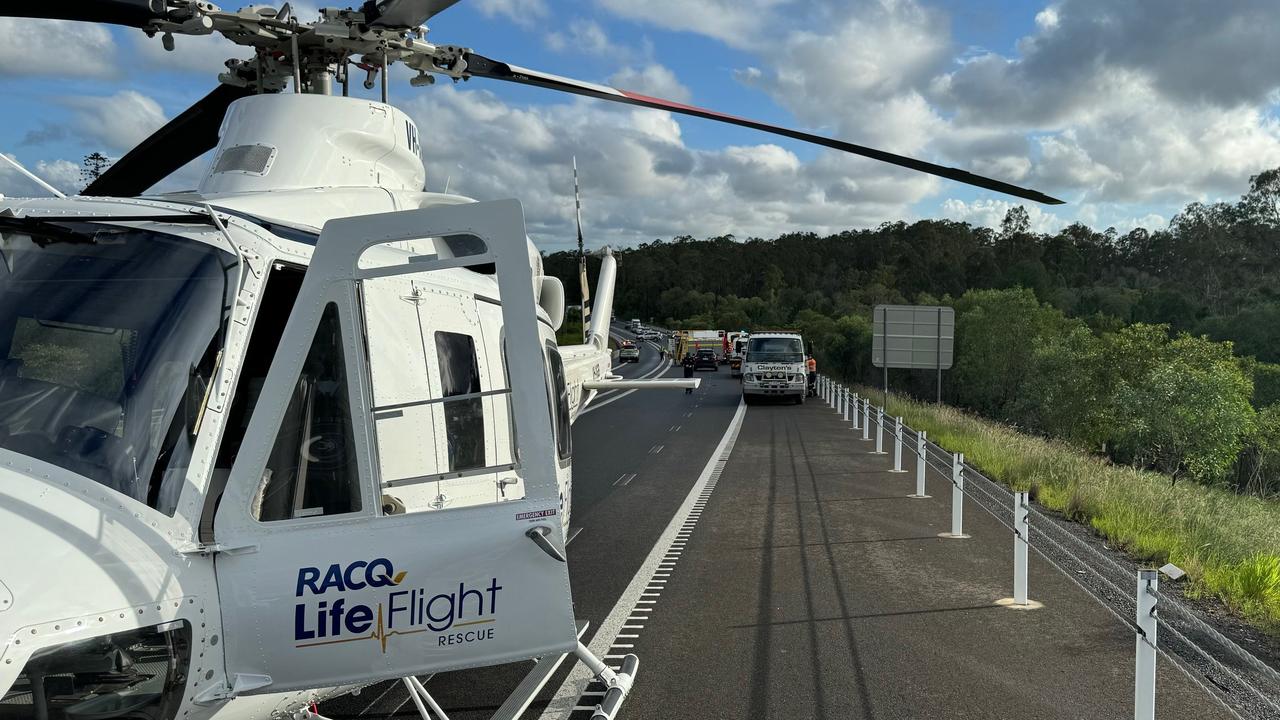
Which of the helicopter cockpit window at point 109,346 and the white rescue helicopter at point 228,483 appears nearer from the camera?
the white rescue helicopter at point 228,483

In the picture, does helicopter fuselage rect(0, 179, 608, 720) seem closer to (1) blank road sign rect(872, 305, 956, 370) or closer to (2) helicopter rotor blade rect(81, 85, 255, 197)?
(2) helicopter rotor blade rect(81, 85, 255, 197)

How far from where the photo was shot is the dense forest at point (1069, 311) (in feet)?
99.7

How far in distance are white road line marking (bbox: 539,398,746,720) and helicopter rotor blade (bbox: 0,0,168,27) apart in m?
4.88

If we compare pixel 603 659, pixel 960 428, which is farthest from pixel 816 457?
pixel 603 659

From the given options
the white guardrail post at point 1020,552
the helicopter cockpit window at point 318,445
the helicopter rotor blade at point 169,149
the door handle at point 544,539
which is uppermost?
the helicopter rotor blade at point 169,149

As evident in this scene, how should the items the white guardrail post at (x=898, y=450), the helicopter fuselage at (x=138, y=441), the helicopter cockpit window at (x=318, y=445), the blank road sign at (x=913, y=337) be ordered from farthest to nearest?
the blank road sign at (x=913, y=337) < the white guardrail post at (x=898, y=450) < the helicopter cockpit window at (x=318, y=445) < the helicopter fuselage at (x=138, y=441)

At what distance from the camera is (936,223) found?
158500 mm

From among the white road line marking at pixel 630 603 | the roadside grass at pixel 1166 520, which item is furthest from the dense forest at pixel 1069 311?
the roadside grass at pixel 1166 520

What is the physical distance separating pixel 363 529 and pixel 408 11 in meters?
2.81

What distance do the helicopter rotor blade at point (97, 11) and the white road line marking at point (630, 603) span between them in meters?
4.88

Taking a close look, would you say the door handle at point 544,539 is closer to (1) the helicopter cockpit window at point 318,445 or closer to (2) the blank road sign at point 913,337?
(1) the helicopter cockpit window at point 318,445

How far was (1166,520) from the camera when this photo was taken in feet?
40.3

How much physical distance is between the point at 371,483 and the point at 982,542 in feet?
31.2

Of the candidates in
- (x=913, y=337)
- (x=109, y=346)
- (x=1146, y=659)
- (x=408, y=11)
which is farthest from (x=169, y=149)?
(x=913, y=337)
